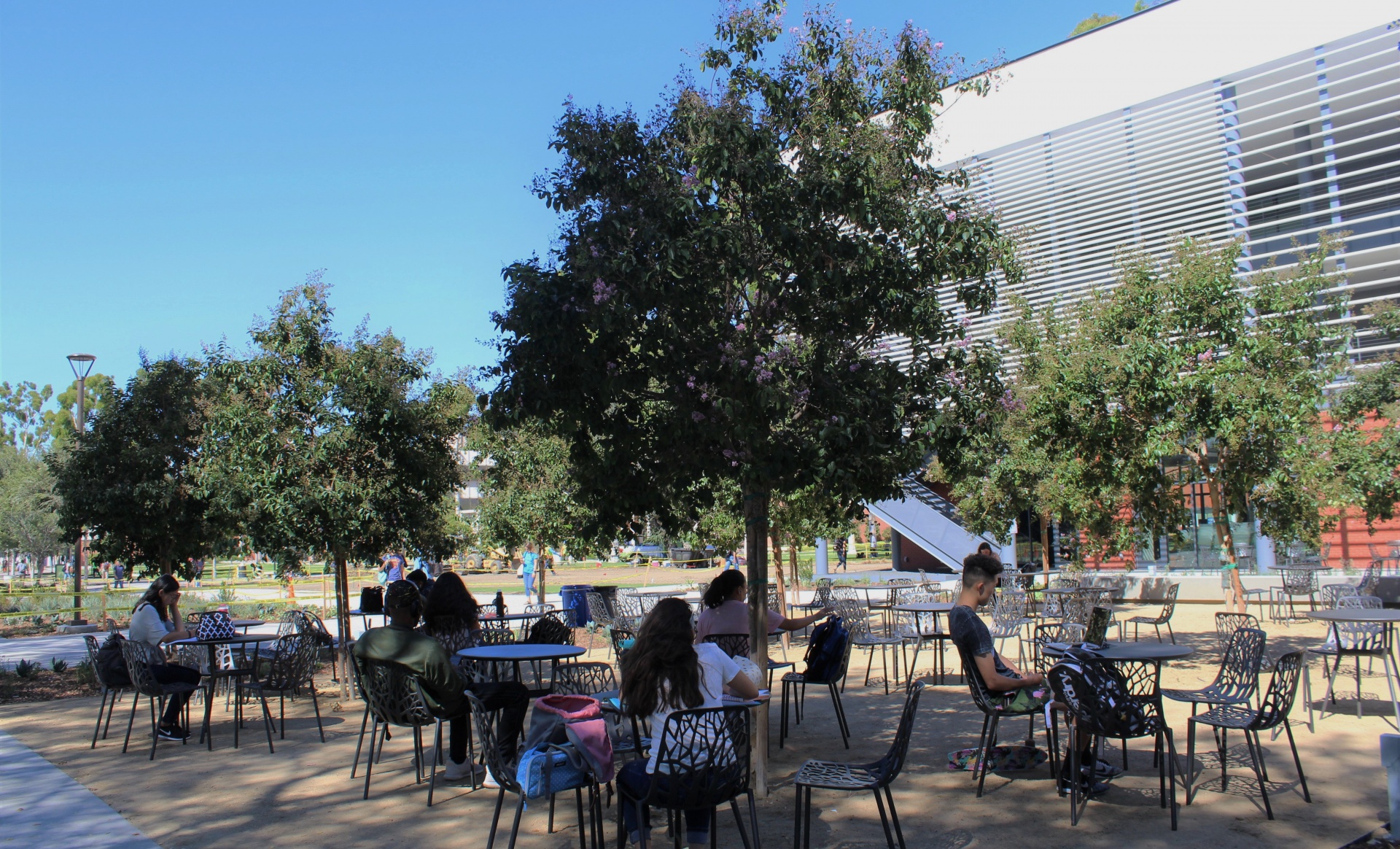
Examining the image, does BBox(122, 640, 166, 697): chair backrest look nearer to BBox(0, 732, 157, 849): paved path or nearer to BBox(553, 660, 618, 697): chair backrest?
BBox(0, 732, 157, 849): paved path

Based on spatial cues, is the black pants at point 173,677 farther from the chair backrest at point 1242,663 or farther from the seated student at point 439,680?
the chair backrest at point 1242,663

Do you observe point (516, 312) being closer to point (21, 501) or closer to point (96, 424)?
point (96, 424)

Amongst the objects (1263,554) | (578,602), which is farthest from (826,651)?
(1263,554)

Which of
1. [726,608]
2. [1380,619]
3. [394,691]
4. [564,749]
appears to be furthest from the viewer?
[726,608]

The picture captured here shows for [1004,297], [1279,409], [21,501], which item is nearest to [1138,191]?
[1004,297]

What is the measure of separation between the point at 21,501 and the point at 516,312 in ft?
157

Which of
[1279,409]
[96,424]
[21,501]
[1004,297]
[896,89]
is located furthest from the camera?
[21,501]

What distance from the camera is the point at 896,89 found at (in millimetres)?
6516

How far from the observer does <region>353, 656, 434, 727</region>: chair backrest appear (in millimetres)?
6281

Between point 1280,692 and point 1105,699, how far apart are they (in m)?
1.27

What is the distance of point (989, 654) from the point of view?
5996 millimetres

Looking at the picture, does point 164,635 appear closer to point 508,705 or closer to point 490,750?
point 508,705

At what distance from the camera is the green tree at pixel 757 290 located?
5855 mm

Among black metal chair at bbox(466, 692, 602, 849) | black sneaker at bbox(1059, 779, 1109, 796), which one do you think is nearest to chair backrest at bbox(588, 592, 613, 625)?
black sneaker at bbox(1059, 779, 1109, 796)
